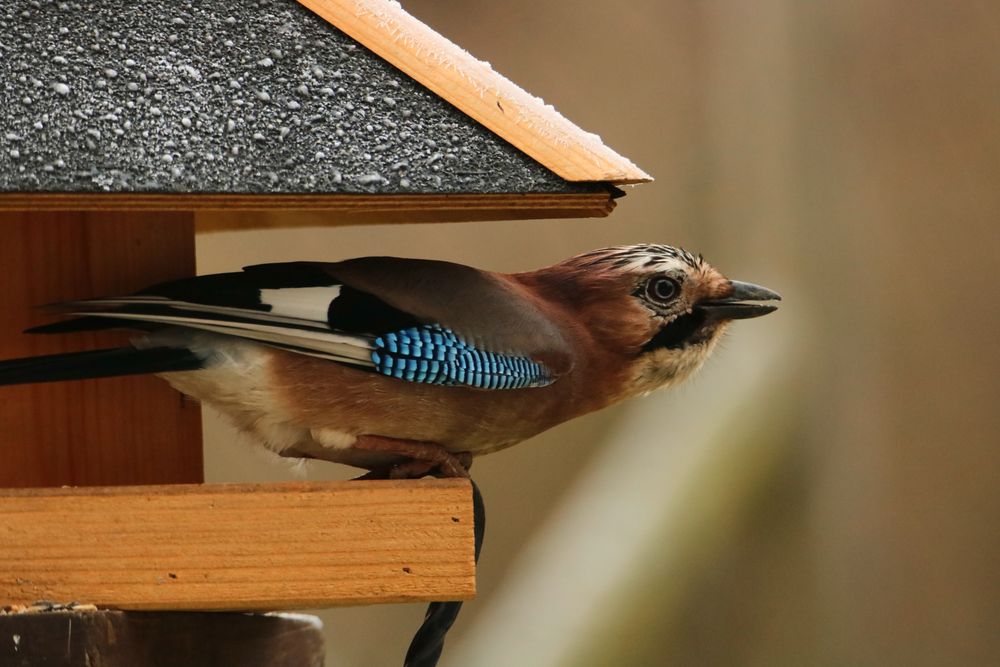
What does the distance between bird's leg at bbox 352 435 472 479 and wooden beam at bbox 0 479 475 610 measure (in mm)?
299

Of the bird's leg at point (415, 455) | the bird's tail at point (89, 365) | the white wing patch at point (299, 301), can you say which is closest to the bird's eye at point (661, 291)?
the bird's leg at point (415, 455)

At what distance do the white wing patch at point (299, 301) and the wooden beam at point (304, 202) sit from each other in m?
0.28

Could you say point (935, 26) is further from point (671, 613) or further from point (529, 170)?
point (529, 170)

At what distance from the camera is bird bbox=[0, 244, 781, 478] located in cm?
212

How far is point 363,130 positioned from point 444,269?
484 mm

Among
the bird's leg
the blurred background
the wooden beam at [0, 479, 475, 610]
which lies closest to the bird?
the bird's leg

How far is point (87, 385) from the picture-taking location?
7.98 ft

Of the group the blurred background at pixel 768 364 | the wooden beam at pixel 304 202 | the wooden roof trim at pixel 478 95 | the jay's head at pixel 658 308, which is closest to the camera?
the wooden beam at pixel 304 202

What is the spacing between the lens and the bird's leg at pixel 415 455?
2.26m

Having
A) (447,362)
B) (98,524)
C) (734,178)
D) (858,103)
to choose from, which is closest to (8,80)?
(98,524)

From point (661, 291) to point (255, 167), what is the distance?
86cm

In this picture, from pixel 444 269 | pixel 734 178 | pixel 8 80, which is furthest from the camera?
pixel 734 178

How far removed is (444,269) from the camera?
2332 millimetres

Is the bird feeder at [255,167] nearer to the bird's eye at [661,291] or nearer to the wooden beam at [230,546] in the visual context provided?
the wooden beam at [230,546]
